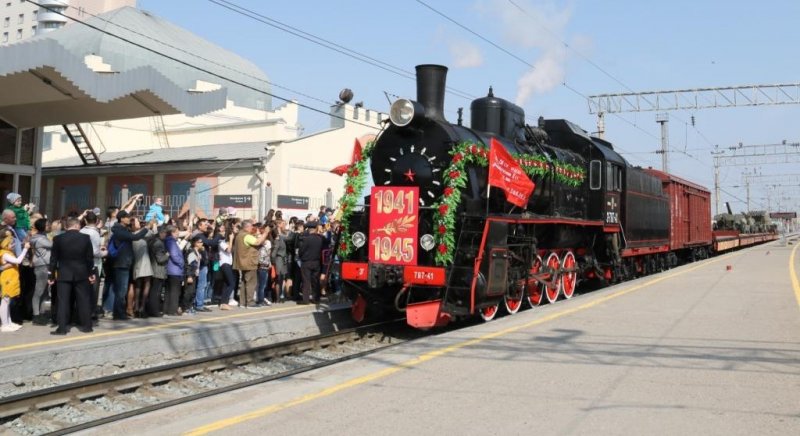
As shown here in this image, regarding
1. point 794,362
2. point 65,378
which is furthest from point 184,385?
point 794,362

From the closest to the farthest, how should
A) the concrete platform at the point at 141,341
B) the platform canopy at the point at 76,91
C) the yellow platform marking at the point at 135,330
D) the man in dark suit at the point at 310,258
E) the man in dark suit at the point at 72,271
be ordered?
the concrete platform at the point at 141,341
the yellow platform marking at the point at 135,330
the man in dark suit at the point at 72,271
the man in dark suit at the point at 310,258
the platform canopy at the point at 76,91

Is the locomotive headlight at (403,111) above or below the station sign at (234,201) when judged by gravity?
above

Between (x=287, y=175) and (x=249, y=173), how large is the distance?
1369mm

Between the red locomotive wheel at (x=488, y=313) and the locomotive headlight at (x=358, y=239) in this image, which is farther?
the red locomotive wheel at (x=488, y=313)

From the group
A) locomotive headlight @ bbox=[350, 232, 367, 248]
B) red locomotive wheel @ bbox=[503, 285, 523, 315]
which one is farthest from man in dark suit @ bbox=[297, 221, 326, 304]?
red locomotive wheel @ bbox=[503, 285, 523, 315]

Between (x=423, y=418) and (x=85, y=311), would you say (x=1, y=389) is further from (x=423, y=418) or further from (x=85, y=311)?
(x=423, y=418)

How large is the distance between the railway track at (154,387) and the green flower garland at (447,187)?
73.7 inches

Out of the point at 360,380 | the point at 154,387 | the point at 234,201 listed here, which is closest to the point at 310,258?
the point at 154,387

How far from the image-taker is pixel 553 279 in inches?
521

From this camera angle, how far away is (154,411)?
574 cm

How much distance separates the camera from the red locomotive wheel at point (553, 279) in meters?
13.1

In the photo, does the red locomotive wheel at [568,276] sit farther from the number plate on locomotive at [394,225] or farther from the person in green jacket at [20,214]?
the person in green jacket at [20,214]

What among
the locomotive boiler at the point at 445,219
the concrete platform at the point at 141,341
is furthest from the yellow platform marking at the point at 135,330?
the locomotive boiler at the point at 445,219

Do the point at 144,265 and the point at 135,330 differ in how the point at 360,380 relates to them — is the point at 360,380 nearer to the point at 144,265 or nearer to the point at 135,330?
the point at 135,330
